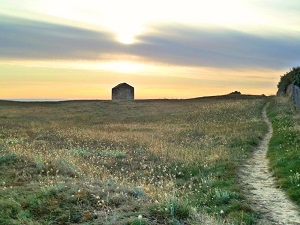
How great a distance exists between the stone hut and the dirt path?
227 feet

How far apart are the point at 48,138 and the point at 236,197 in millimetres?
16916

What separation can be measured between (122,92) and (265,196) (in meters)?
74.7

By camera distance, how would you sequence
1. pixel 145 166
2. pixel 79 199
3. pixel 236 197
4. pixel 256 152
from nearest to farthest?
pixel 79 199
pixel 236 197
pixel 145 166
pixel 256 152

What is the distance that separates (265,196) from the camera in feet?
38.7

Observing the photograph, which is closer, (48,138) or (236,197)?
(236,197)

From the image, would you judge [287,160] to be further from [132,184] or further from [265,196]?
[132,184]

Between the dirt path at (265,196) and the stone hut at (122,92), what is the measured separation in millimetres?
69114

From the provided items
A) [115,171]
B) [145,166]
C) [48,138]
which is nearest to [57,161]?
[115,171]

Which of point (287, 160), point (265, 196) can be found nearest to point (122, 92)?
point (287, 160)

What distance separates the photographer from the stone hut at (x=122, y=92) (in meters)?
85.6

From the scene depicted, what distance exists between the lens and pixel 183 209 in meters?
8.81

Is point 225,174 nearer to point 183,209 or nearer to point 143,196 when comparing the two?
point 143,196

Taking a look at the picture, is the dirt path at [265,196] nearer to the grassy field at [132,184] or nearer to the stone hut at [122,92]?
the grassy field at [132,184]

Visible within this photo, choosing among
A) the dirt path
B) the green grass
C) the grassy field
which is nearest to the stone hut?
the grassy field
